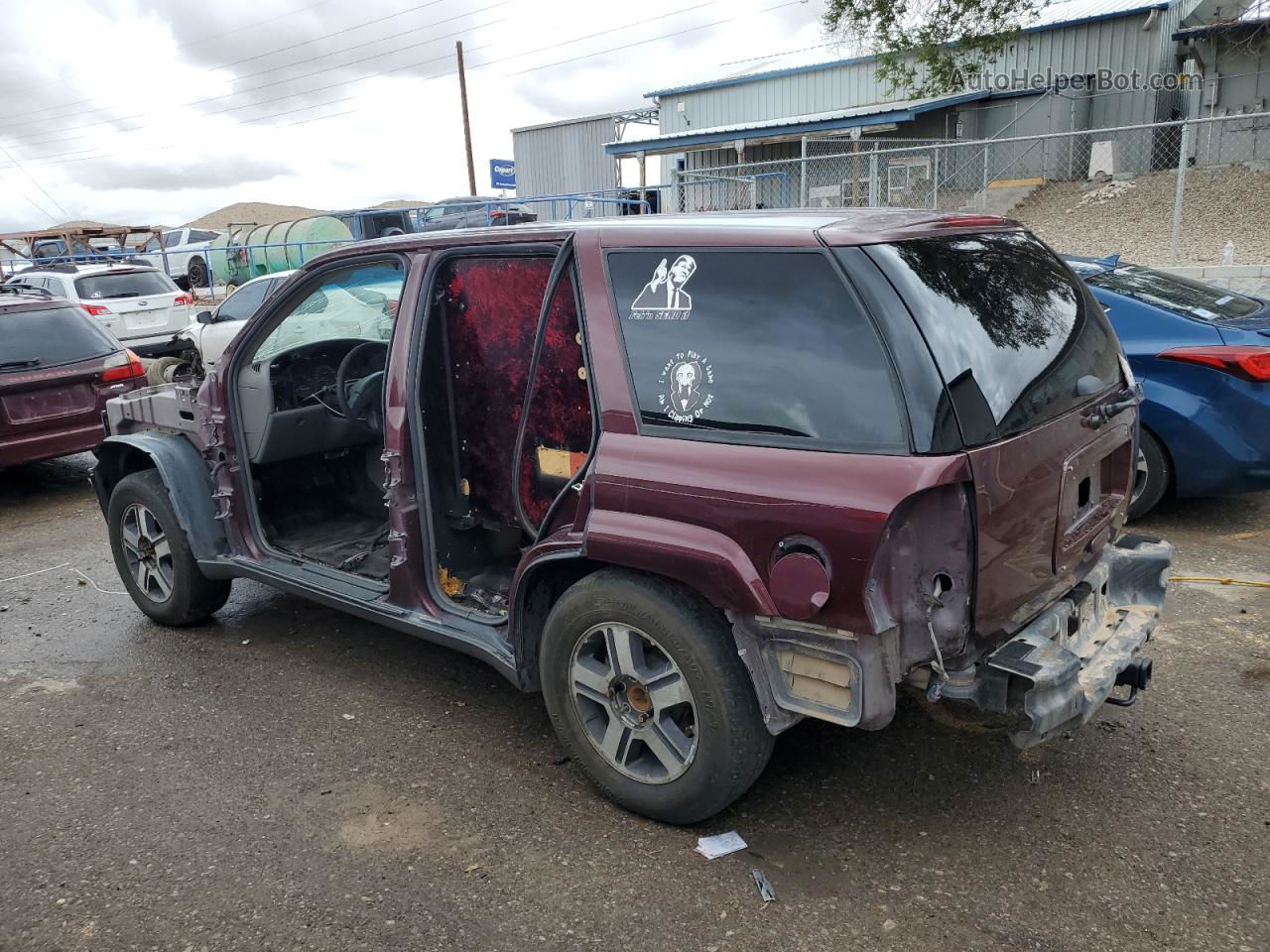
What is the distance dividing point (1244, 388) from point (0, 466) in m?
8.33

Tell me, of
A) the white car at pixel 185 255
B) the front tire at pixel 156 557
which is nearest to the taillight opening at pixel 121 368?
the front tire at pixel 156 557

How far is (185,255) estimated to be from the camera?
31.0m

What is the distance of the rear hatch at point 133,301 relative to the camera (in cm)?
1385

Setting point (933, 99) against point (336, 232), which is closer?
point (933, 99)

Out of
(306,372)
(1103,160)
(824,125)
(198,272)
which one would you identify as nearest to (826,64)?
(824,125)

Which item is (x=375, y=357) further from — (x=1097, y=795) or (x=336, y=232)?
(x=336, y=232)

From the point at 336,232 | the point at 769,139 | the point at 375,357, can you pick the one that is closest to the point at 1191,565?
the point at 375,357

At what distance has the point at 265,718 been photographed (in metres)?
4.10

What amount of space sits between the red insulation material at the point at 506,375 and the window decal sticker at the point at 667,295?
A: 1.27 ft

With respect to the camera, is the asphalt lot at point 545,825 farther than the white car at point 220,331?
No

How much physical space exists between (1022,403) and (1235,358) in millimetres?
3359

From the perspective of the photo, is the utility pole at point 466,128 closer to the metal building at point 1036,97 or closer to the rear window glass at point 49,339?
the metal building at point 1036,97

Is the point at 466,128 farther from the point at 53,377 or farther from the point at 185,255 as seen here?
the point at 53,377

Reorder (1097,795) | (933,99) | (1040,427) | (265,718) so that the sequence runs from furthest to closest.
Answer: (933,99) < (265,718) < (1097,795) < (1040,427)
